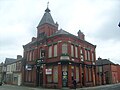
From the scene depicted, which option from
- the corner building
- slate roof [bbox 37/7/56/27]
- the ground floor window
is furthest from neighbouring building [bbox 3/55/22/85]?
the ground floor window

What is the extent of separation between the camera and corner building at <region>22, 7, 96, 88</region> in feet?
99.3

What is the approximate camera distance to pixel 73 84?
30.0 metres

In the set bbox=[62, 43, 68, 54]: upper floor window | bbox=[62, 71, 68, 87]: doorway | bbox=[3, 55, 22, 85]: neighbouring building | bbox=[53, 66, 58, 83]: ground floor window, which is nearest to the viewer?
bbox=[62, 71, 68, 87]: doorway

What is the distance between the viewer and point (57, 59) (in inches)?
1220

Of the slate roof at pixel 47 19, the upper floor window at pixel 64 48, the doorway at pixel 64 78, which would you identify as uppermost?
the slate roof at pixel 47 19

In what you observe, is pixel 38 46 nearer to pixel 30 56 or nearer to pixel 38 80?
pixel 30 56

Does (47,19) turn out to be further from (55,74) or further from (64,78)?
(64,78)

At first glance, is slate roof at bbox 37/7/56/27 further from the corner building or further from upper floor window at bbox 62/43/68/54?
upper floor window at bbox 62/43/68/54

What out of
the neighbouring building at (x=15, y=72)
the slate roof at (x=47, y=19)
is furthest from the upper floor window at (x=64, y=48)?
the neighbouring building at (x=15, y=72)

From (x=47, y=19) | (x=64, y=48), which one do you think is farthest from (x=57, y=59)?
(x=47, y=19)

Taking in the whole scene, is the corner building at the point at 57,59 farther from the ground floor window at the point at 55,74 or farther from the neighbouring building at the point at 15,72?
the neighbouring building at the point at 15,72

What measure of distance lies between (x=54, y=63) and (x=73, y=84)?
5.36m

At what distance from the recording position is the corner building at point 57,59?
3027cm

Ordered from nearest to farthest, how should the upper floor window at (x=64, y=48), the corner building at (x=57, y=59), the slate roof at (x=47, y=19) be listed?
the corner building at (x=57, y=59)
the upper floor window at (x=64, y=48)
the slate roof at (x=47, y=19)
